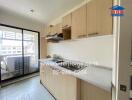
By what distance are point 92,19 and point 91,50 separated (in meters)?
0.74

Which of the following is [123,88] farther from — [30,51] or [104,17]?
[30,51]

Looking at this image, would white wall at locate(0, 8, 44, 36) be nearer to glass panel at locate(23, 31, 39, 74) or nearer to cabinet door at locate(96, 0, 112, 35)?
glass panel at locate(23, 31, 39, 74)

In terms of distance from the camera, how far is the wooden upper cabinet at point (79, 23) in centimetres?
168

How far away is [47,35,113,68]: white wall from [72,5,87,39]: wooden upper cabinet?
379mm

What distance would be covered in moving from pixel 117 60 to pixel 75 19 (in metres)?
1.38

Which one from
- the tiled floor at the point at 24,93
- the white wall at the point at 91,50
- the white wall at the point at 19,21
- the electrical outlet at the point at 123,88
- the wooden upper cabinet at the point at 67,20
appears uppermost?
the white wall at the point at 19,21

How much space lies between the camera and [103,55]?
1.75m

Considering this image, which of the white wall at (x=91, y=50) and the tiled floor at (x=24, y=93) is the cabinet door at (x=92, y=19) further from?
the tiled floor at (x=24, y=93)

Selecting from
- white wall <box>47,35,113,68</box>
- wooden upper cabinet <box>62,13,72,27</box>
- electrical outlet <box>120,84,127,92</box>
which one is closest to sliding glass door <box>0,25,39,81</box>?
white wall <box>47,35,113,68</box>

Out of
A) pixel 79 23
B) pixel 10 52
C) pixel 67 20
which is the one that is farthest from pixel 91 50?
pixel 10 52

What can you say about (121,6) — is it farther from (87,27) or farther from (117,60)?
(87,27)

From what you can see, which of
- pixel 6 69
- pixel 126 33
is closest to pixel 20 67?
pixel 6 69

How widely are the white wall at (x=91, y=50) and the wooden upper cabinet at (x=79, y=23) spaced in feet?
1.24

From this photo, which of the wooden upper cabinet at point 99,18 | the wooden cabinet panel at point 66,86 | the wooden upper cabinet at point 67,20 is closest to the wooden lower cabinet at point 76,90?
the wooden cabinet panel at point 66,86
